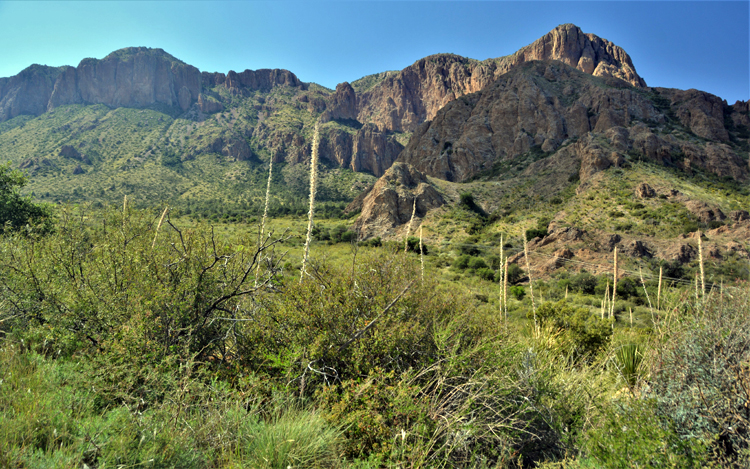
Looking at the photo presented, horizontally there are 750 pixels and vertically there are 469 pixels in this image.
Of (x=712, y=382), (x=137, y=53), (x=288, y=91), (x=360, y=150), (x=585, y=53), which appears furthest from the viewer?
(x=288, y=91)

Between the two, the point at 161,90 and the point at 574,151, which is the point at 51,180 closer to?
the point at 161,90

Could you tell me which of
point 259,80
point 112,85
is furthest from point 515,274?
point 112,85

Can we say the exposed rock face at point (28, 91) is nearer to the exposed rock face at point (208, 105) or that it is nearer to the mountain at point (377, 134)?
the mountain at point (377, 134)

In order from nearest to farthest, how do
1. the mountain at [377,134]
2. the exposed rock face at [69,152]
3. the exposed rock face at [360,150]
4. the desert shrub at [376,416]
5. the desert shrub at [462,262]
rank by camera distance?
1. the desert shrub at [376,416]
2. the desert shrub at [462,262]
3. the mountain at [377,134]
4. the exposed rock face at [69,152]
5. the exposed rock face at [360,150]

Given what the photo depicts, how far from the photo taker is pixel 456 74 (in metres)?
142

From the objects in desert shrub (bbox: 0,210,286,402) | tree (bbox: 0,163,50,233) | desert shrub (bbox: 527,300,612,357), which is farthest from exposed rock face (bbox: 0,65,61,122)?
desert shrub (bbox: 527,300,612,357)

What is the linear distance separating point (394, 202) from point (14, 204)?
40.3 metres

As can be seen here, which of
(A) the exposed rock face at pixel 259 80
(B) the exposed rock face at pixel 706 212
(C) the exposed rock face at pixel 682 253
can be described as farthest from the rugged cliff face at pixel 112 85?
(C) the exposed rock face at pixel 682 253

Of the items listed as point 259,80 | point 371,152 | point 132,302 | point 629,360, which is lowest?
point 629,360

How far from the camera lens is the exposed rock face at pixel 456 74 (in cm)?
12119

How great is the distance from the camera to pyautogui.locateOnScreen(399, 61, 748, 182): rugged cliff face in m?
48.6

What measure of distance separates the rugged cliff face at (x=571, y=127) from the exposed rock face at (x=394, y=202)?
2342 centimetres

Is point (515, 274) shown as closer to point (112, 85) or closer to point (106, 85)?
point (112, 85)

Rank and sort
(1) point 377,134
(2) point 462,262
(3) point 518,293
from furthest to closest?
(1) point 377,134
(2) point 462,262
(3) point 518,293
